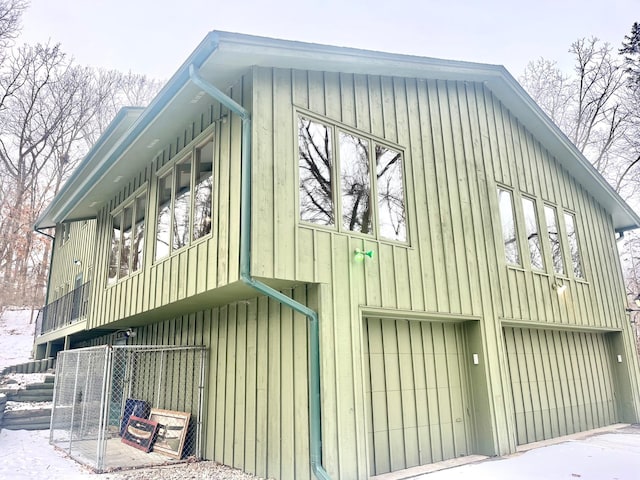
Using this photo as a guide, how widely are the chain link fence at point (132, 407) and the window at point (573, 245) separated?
689 cm

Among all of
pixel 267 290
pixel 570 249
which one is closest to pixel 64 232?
pixel 267 290

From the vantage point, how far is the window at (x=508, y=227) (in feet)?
23.9

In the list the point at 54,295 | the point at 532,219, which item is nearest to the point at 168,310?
the point at 532,219

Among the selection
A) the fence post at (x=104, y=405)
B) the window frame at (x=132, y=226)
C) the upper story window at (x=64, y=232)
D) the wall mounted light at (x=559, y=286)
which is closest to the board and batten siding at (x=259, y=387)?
the fence post at (x=104, y=405)

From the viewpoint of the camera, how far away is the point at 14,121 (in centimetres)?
2009

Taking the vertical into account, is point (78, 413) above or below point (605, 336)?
below

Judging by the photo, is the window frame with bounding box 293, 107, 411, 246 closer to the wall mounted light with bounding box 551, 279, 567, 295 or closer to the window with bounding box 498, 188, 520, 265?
the window with bounding box 498, 188, 520, 265

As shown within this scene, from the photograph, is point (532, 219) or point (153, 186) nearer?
point (153, 186)

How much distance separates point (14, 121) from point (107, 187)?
1567 centimetres

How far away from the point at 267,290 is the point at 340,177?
175 centimetres

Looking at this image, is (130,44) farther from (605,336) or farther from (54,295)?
(605,336)

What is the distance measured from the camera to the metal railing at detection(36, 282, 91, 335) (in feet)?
33.4

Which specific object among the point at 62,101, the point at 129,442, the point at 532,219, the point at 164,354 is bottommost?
the point at 129,442

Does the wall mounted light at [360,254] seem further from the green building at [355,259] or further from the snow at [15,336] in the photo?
the snow at [15,336]
